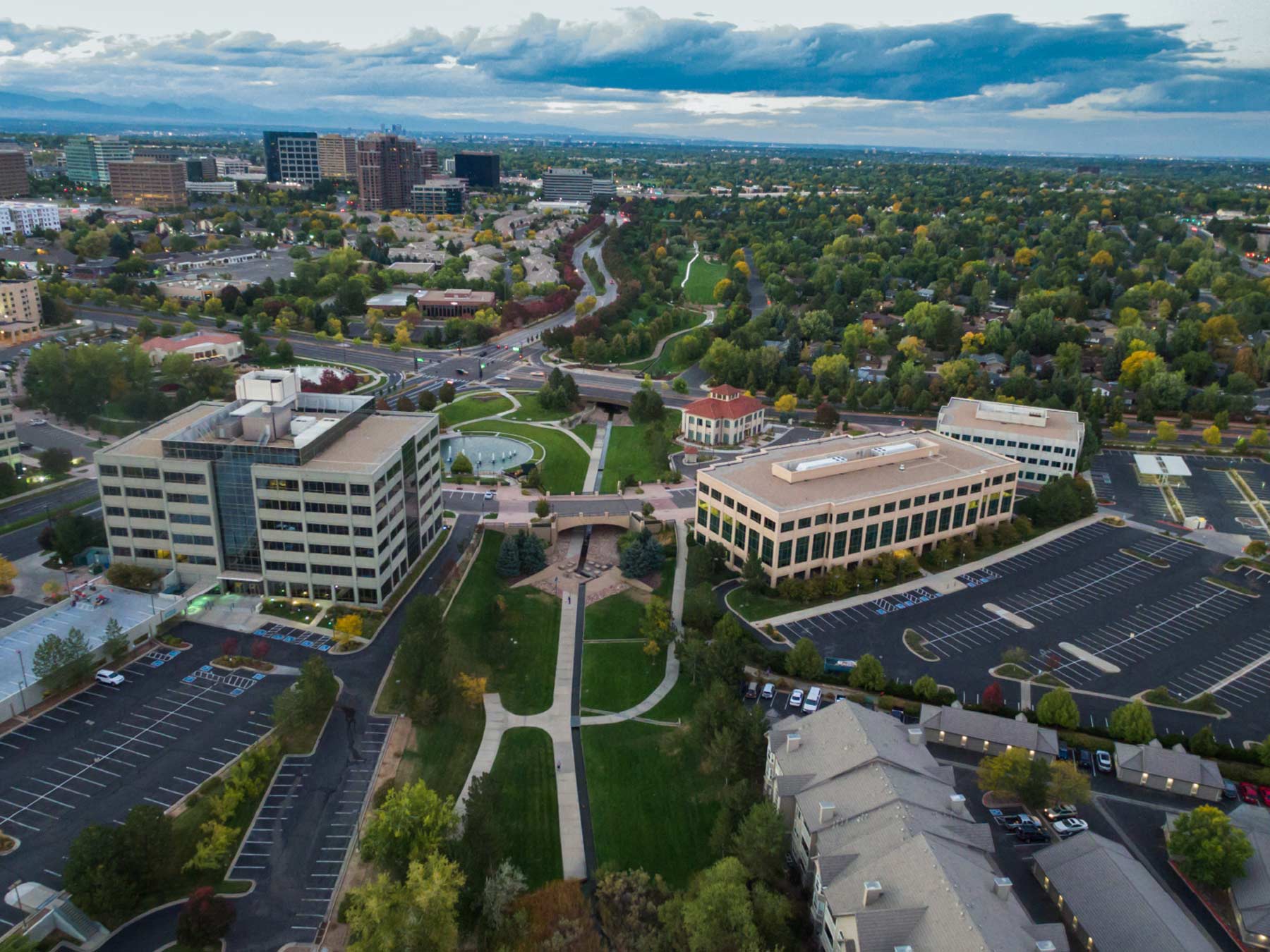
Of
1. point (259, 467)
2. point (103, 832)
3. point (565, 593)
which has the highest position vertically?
point (259, 467)

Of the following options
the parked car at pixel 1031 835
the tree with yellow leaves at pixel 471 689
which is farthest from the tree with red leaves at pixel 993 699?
the tree with yellow leaves at pixel 471 689

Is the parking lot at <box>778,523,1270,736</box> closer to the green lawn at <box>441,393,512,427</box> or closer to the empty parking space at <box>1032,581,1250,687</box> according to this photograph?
the empty parking space at <box>1032,581,1250,687</box>

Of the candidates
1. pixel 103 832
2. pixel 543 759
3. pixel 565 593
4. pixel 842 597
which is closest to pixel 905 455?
pixel 842 597

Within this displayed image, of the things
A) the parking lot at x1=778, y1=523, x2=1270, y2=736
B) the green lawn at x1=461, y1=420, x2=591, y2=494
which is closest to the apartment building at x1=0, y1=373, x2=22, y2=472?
the green lawn at x1=461, y1=420, x2=591, y2=494

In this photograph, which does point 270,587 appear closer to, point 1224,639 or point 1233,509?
point 1224,639

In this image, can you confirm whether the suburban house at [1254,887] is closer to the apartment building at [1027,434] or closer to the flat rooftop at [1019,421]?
the apartment building at [1027,434]

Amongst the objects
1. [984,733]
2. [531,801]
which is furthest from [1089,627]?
[531,801]
